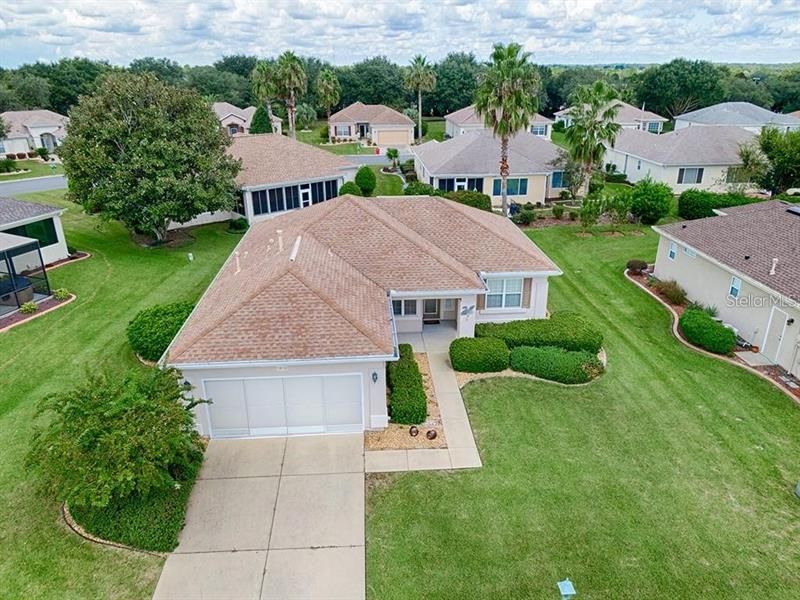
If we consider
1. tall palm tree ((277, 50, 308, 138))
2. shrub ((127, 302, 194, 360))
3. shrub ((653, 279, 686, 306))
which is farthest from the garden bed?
tall palm tree ((277, 50, 308, 138))

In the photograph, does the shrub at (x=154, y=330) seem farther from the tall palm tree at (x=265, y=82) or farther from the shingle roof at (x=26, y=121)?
the shingle roof at (x=26, y=121)

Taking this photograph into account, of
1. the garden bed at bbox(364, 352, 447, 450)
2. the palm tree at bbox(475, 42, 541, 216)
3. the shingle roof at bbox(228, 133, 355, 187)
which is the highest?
the palm tree at bbox(475, 42, 541, 216)

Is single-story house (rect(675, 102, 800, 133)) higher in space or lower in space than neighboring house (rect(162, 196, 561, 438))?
higher

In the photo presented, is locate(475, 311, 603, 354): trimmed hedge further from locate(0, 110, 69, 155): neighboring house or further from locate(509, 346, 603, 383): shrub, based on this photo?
locate(0, 110, 69, 155): neighboring house

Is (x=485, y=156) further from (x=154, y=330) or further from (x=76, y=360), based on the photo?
(x=76, y=360)

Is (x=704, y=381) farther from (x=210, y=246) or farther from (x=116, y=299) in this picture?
(x=210, y=246)

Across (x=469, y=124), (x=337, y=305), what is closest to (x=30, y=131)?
(x=469, y=124)
